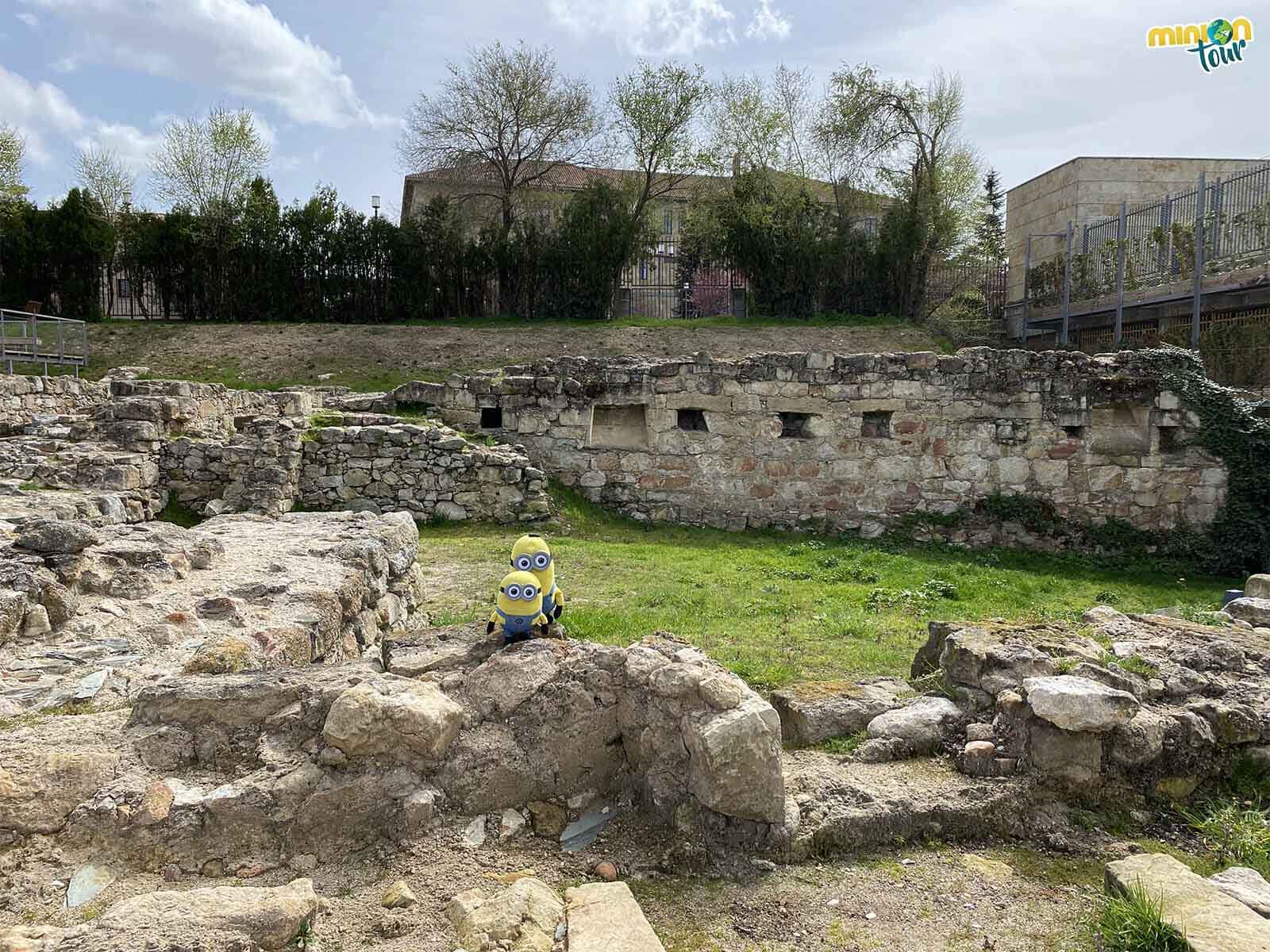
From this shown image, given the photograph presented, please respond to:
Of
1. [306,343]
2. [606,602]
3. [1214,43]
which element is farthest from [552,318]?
[606,602]

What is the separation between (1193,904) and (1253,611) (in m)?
4.15

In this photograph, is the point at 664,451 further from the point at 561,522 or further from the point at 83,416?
the point at 83,416

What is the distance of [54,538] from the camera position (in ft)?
15.5

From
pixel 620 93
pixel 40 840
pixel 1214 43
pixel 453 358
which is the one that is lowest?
pixel 40 840

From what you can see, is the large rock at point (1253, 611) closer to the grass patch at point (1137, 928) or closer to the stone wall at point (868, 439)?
the grass patch at point (1137, 928)

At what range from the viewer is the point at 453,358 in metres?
23.0

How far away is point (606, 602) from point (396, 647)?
12.2ft

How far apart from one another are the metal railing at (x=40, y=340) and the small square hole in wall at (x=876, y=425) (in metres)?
16.4

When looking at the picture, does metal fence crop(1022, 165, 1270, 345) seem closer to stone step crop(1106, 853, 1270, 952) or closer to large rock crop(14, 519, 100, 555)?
stone step crop(1106, 853, 1270, 952)

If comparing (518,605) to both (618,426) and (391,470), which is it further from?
(618,426)

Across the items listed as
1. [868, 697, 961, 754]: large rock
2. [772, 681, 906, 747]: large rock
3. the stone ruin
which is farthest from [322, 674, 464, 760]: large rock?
[868, 697, 961, 754]: large rock

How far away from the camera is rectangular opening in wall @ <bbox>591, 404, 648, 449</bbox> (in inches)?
476

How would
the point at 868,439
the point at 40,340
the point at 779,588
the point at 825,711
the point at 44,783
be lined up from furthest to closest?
the point at 40,340, the point at 868,439, the point at 779,588, the point at 825,711, the point at 44,783

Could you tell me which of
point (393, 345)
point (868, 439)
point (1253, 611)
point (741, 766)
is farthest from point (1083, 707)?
point (393, 345)
